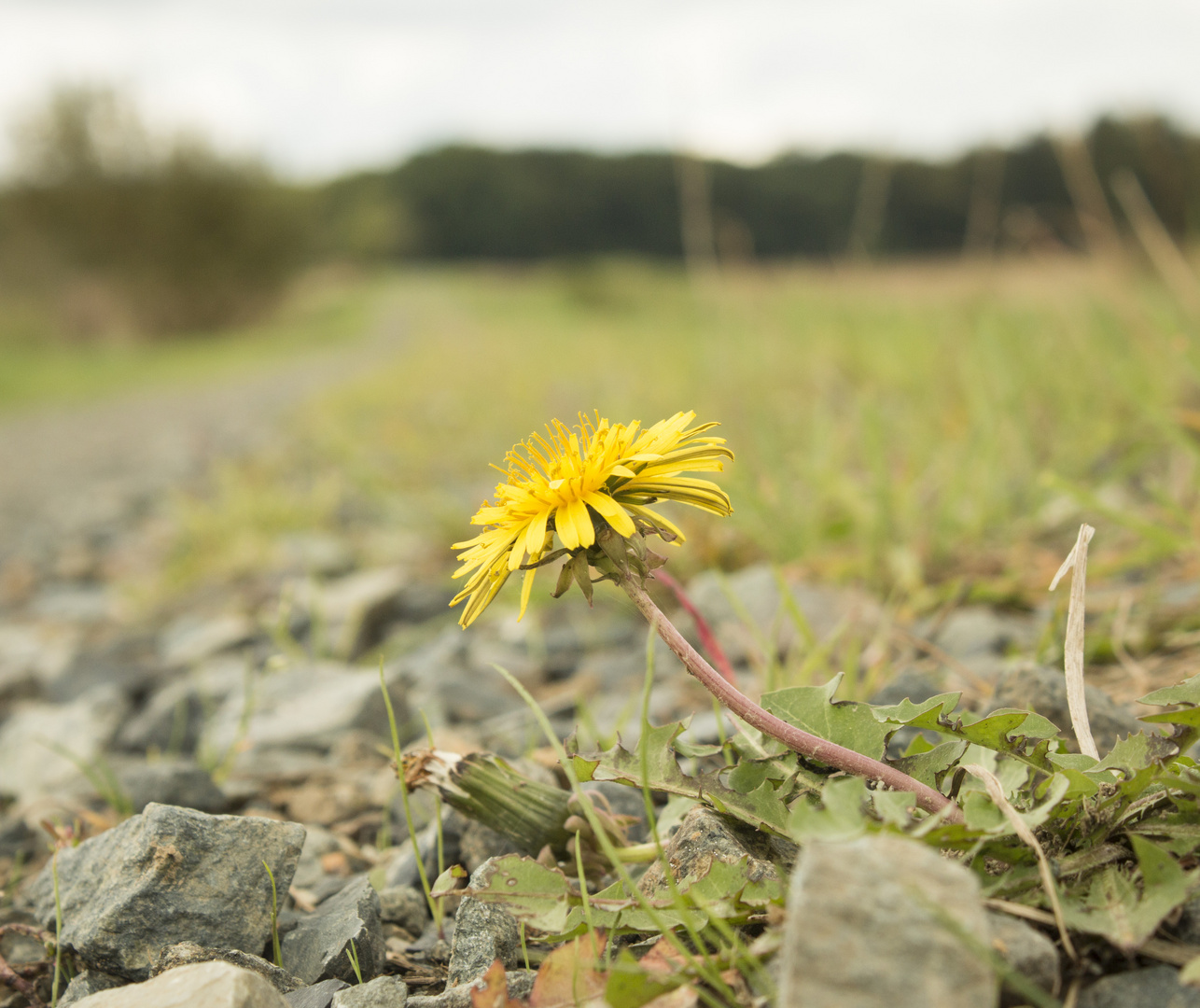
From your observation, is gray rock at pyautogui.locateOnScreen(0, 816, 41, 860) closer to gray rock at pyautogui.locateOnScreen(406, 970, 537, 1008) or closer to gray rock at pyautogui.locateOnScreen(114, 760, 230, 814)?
gray rock at pyautogui.locateOnScreen(114, 760, 230, 814)

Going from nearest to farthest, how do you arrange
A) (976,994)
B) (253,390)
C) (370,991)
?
(976,994) → (370,991) → (253,390)

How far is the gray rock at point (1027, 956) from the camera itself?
0.67m

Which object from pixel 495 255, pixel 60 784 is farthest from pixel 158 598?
pixel 495 255

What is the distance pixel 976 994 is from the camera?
59 cm

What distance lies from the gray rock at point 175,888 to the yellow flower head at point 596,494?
392 mm

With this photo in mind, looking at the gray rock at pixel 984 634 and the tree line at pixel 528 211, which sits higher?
the tree line at pixel 528 211

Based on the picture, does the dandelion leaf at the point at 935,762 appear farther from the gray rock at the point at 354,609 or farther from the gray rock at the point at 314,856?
the gray rock at the point at 354,609

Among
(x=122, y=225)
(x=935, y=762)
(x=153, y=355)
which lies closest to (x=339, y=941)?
(x=935, y=762)

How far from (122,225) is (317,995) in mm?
23026

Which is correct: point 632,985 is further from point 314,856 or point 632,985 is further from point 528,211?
point 528,211

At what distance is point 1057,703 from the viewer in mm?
1112

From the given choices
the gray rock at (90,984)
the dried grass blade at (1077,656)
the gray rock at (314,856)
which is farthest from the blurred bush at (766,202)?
the gray rock at (90,984)

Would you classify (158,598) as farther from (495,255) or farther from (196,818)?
(495,255)

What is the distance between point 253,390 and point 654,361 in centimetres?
552
